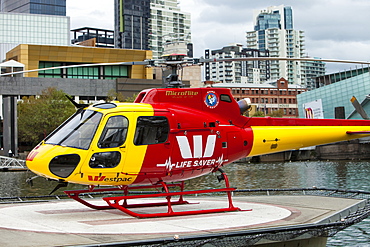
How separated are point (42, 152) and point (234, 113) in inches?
222

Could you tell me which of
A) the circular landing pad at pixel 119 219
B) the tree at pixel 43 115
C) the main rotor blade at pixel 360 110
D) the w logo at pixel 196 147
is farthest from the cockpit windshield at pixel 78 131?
the tree at pixel 43 115

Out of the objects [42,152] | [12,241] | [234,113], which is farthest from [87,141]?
[234,113]

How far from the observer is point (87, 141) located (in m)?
13.1

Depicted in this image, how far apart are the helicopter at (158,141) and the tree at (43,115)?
237ft

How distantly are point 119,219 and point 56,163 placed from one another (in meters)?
2.02

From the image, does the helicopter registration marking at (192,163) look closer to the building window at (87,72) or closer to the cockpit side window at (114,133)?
the cockpit side window at (114,133)

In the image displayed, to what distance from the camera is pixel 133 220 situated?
12773 mm

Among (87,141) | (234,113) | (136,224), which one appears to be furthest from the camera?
(234,113)

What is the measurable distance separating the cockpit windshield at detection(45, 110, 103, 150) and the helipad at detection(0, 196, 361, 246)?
6.04 feet

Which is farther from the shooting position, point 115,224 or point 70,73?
point 70,73

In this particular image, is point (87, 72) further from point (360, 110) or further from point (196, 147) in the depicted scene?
point (196, 147)

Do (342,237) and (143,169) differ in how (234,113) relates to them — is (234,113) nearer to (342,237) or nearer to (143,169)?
(143,169)

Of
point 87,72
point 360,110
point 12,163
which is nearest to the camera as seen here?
point 360,110

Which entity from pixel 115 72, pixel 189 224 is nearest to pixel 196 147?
pixel 189 224
